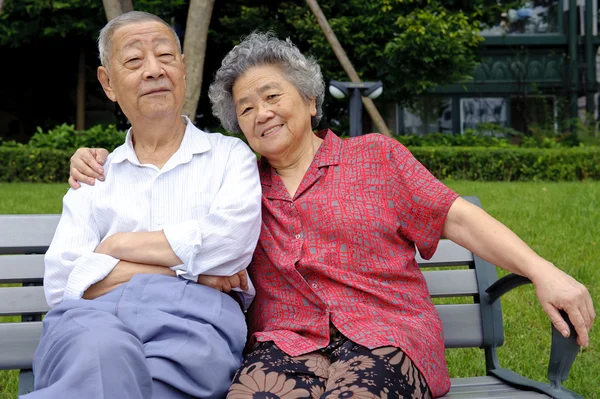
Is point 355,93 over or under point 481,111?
over

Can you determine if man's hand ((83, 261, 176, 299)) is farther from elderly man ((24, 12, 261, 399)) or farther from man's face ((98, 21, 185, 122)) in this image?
man's face ((98, 21, 185, 122))

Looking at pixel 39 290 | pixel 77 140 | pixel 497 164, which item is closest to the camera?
pixel 39 290

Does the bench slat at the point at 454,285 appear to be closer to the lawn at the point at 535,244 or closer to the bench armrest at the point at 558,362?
the bench armrest at the point at 558,362

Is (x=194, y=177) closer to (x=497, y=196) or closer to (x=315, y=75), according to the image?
(x=315, y=75)

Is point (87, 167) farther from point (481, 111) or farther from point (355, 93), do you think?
point (481, 111)

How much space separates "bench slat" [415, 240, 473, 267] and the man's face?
3.88ft

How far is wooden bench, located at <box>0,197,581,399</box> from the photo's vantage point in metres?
2.72

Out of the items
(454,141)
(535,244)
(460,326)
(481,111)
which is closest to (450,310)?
(460,326)

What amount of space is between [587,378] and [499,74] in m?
17.8

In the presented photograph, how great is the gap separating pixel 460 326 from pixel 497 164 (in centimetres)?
1047

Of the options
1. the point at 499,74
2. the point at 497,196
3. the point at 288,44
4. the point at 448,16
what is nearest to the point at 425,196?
the point at 288,44

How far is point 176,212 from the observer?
279 centimetres

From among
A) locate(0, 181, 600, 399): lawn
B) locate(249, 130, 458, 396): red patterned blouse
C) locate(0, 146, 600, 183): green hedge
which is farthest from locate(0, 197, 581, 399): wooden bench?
locate(0, 146, 600, 183): green hedge

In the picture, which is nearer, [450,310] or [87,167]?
[87,167]
